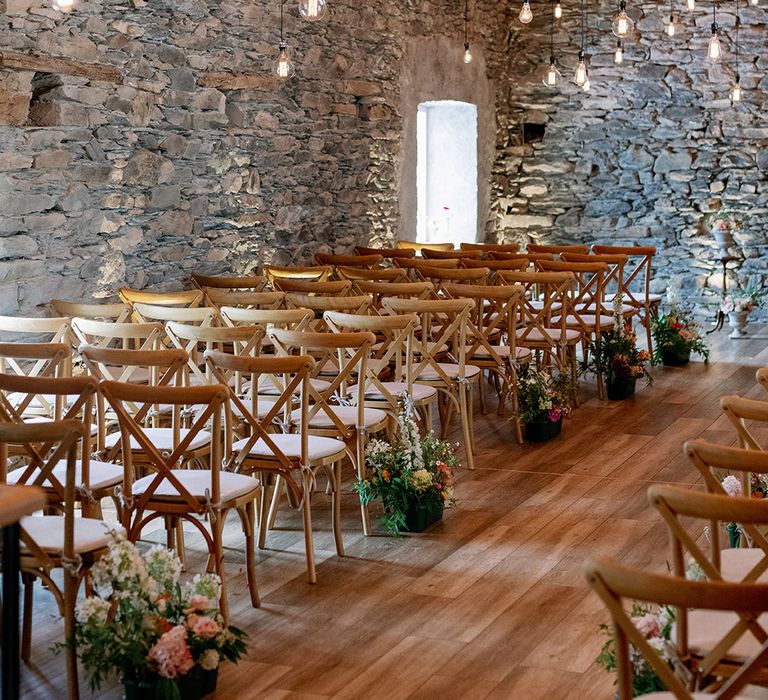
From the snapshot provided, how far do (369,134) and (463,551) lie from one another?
5952 millimetres

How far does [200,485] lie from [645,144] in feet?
30.9

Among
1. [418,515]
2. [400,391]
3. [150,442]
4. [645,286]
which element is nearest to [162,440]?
[150,442]

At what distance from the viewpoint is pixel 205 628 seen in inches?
124

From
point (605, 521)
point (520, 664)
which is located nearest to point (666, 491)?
point (520, 664)

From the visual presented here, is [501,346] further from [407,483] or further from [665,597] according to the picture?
[665,597]

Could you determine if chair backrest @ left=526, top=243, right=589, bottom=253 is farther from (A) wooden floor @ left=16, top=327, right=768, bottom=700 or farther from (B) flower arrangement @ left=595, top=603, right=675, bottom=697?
(B) flower arrangement @ left=595, top=603, right=675, bottom=697

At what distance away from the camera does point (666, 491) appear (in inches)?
90.5

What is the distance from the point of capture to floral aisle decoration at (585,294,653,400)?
25.5 feet

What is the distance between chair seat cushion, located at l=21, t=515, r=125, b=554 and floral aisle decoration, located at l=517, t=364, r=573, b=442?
3374mm

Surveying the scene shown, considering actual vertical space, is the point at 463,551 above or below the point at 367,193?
below

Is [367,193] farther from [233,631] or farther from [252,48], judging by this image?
[233,631]

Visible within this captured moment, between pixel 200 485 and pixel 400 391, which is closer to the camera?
pixel 200 485

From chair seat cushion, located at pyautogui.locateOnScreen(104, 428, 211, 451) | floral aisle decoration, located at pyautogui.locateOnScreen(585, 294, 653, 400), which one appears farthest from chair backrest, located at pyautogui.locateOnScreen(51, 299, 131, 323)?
floral aisle decoration, located at pyautogui.locateOnScreen(585, 294, 653, 400)

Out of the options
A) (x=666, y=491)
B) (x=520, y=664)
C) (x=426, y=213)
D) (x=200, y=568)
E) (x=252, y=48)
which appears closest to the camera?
(x=666, y=491)
